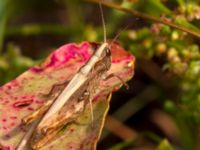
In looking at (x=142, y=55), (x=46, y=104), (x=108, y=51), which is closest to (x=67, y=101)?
(x=46, y=104)

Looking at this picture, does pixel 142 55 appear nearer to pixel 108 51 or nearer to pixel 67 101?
pixel 108 51

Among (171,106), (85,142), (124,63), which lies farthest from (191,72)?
(85,142)

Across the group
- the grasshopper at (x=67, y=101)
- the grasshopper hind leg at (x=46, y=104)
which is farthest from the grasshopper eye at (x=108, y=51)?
the grasshopper hind leg at (x=46, y=104)

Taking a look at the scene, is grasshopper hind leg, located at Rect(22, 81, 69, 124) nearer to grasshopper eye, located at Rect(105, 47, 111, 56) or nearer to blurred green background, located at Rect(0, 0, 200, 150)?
grasshopper eye, located at Rect(105, 47, 111, 56)

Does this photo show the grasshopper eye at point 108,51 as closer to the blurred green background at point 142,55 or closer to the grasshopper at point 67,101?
the grasshopper at point 67,101

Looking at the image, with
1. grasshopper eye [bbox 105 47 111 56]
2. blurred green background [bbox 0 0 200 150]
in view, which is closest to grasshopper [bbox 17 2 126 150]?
grasshopper eye [bbox 105 47 111 56]
